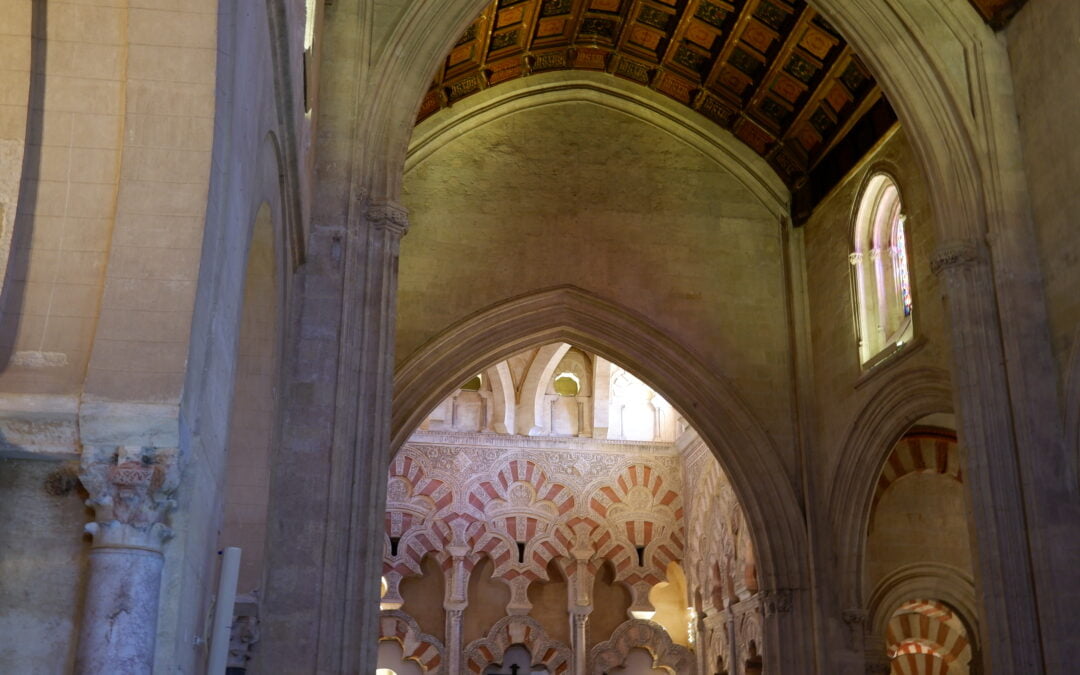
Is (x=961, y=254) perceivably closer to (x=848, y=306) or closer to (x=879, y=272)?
(x=879, y=272)

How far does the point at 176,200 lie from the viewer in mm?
4496

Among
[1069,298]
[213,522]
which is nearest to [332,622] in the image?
[213,522]

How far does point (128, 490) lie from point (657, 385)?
11137 millimetres

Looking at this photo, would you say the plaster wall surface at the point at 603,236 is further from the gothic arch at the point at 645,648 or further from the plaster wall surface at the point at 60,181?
the plaster wall surface at the point at 60,181

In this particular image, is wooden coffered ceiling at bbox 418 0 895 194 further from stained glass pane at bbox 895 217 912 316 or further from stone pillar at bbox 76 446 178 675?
stone pillar at bbox 76 446 178 675

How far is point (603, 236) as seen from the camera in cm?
1498

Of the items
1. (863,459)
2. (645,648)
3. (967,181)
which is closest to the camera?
(967,181)

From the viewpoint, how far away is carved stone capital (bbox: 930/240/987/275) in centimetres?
1042

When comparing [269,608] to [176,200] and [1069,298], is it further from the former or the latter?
[1069,298]

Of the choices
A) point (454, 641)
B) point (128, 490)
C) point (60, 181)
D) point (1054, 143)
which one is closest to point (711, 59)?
point (1054, 143)

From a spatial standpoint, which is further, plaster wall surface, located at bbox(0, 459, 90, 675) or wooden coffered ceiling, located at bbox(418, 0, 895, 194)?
wooden coffered ceiling, located at bbox(418, 0, 895, 194)

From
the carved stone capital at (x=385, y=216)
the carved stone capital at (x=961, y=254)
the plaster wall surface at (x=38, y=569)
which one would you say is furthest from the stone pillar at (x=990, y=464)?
the plaster wall surface at (x=38, y=569)

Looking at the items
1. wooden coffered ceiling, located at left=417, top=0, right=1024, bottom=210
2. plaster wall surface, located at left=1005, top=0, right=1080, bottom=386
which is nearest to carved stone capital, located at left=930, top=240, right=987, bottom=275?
plaster wall surface, located at left=1005, top=0, right=1080, bottom=386

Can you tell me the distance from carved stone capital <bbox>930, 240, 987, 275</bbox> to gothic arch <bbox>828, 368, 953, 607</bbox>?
7.29 feet
